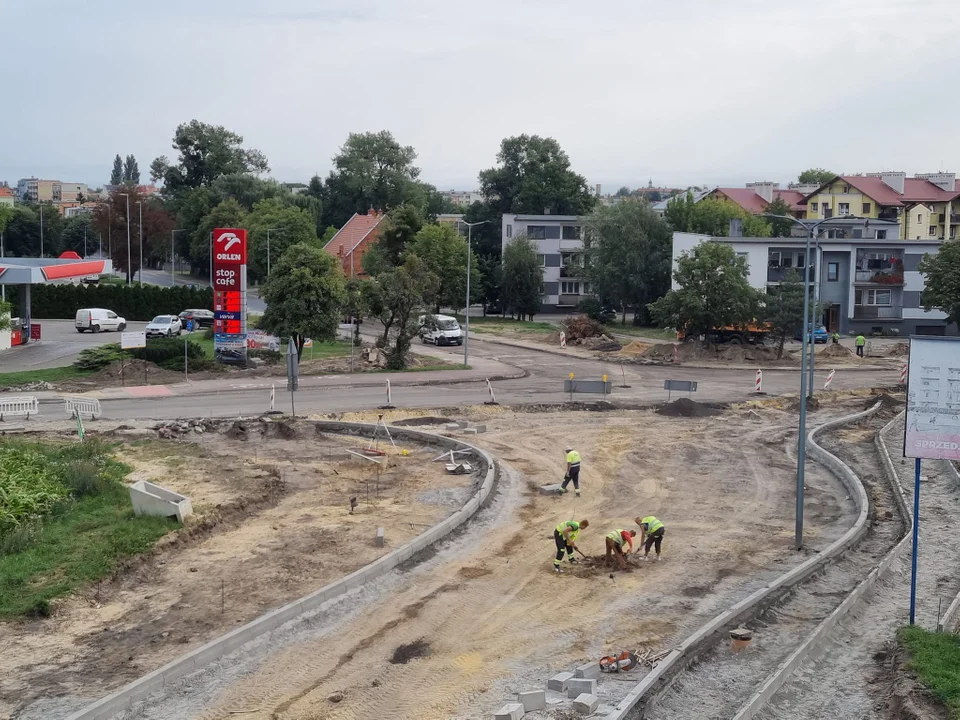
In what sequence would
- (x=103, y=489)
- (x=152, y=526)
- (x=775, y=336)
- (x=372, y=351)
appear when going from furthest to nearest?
(x=775, y=336), (x=372, y=351), (x=103, y=489), (x=152, y=526)

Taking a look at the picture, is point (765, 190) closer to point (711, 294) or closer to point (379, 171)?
point (379, 171)

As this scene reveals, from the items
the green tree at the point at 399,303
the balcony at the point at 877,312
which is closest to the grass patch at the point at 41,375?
the green tree at the point at 399,303

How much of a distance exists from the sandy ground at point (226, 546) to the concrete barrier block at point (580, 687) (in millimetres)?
5454

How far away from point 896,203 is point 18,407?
247ft

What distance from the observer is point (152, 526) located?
66.9 feet

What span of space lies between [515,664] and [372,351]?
33804 millimetres

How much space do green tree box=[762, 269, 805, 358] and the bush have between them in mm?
30697

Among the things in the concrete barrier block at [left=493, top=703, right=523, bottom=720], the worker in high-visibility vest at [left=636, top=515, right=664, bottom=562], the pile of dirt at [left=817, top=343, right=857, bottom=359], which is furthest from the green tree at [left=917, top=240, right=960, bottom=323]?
the concrete barrier block at [left=493, top=703, right=523, bottom=720]

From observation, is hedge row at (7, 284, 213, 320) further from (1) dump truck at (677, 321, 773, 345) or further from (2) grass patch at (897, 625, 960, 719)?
(2) grass patch at (897, 625, 960, 719)

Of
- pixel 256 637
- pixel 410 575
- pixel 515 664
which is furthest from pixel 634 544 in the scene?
pixel 256 637

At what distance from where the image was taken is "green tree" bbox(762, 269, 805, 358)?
167 feet

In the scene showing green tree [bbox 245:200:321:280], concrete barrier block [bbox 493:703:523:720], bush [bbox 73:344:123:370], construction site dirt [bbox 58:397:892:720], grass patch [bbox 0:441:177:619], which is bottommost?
construction site dirt [bbox 58:397:892:720]

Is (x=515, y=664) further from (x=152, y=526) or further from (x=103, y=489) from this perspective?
(x=103, y=489)

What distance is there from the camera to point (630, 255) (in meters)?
67.2
